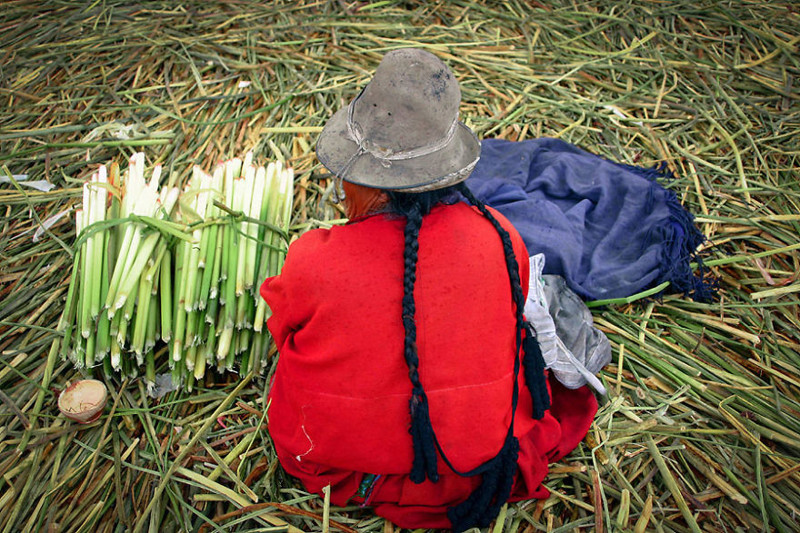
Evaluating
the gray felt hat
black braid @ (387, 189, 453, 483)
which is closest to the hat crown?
the gray felt hat

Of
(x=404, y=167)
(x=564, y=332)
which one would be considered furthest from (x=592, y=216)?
(x=404, y=167)

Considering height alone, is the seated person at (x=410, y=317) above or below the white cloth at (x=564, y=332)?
above

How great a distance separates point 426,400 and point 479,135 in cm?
239

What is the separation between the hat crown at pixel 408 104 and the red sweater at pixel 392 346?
0.75 ft

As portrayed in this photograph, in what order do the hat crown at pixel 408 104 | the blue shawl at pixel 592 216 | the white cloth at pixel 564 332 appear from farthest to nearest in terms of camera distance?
the blue shawl at pixel 592 216 → the white cloth at pixel 564 332 → the hat crown at pixel 408 104

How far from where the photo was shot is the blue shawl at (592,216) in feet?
8.80

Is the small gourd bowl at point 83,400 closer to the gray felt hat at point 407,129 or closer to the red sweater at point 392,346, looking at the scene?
the red sweater at point 392,346

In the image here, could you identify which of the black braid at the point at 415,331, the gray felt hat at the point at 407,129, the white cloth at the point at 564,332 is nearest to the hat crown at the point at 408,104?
the gray felt hat at the point at 407,129

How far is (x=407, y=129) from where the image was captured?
Answer: 153 centimetres

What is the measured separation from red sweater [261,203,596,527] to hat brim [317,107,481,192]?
0.11 meters

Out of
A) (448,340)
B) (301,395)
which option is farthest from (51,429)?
(448,340)

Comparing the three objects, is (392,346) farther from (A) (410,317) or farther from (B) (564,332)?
(B) (564,332)

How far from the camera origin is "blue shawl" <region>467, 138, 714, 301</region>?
268 centimetres

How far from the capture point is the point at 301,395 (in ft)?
5.85
